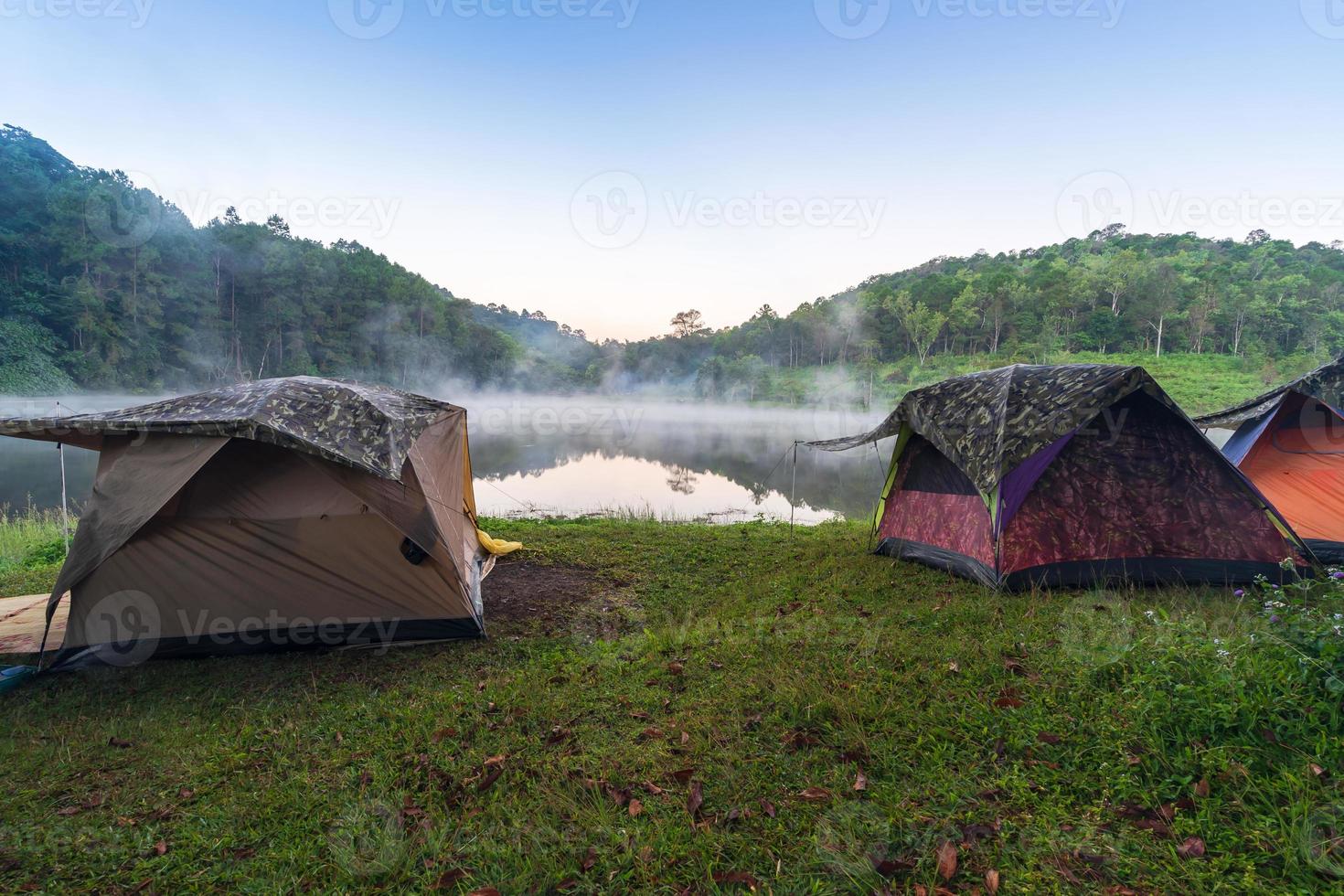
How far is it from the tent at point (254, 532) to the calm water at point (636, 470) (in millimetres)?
7470

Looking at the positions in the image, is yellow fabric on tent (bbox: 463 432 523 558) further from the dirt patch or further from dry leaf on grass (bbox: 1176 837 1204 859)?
dry leaf on grass (bbox: 1176 837 1204 859)

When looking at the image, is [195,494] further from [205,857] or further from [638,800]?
[638,800]

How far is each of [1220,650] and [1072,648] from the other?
2.69ft

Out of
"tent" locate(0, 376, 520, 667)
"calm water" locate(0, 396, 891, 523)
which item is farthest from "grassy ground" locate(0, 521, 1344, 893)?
"calm water" locate(0, 396, 891, 523)

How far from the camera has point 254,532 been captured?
4.55m

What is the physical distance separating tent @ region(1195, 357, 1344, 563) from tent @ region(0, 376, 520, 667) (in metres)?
8.91

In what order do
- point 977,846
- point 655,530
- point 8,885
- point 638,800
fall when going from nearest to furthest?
point 977,846 → point 8,885 → point 638,800 → point 655,530

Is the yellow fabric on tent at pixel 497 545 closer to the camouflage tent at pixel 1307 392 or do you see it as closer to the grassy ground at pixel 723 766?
the grassy ground at pixel 723 766

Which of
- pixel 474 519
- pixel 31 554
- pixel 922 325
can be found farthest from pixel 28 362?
pixel 922 325

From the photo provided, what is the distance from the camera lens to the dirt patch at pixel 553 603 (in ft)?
16.9

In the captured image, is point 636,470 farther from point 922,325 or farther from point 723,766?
point 922,325

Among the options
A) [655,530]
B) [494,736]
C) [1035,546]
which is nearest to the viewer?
[494,736]

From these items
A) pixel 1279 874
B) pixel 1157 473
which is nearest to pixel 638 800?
pixel 1279 874

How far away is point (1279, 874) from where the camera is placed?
173cm
